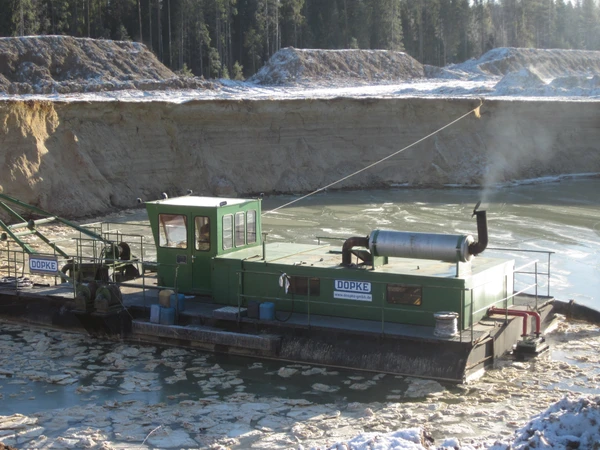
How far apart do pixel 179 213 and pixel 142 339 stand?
2.47 metres

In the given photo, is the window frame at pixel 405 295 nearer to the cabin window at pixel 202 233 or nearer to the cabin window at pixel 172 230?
the cabin window at pixel 202 233

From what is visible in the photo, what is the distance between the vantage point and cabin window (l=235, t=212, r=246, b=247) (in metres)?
16.5

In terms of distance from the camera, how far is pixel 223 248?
1619 cm

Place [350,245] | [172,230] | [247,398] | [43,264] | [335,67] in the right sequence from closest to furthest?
[247,398] → [350,245] → [172,230] → [43,264] → [335,67]

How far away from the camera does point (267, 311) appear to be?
15.2m

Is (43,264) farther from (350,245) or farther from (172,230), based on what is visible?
(350,245)

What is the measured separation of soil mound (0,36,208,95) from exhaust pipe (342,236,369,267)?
35.4 m

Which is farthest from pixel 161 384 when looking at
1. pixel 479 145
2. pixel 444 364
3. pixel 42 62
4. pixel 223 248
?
pixel 42 62

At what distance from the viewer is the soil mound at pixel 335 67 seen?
203 ft

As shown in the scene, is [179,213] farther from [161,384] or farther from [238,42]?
[238,42]

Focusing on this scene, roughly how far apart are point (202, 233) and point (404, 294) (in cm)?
407

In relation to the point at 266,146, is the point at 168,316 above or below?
below

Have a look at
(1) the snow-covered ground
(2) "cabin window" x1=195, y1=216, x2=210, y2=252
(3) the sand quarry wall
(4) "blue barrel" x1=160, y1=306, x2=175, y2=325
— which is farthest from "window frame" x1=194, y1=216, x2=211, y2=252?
(1) the snow-covered ground

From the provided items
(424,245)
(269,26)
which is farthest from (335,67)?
(424,245)
